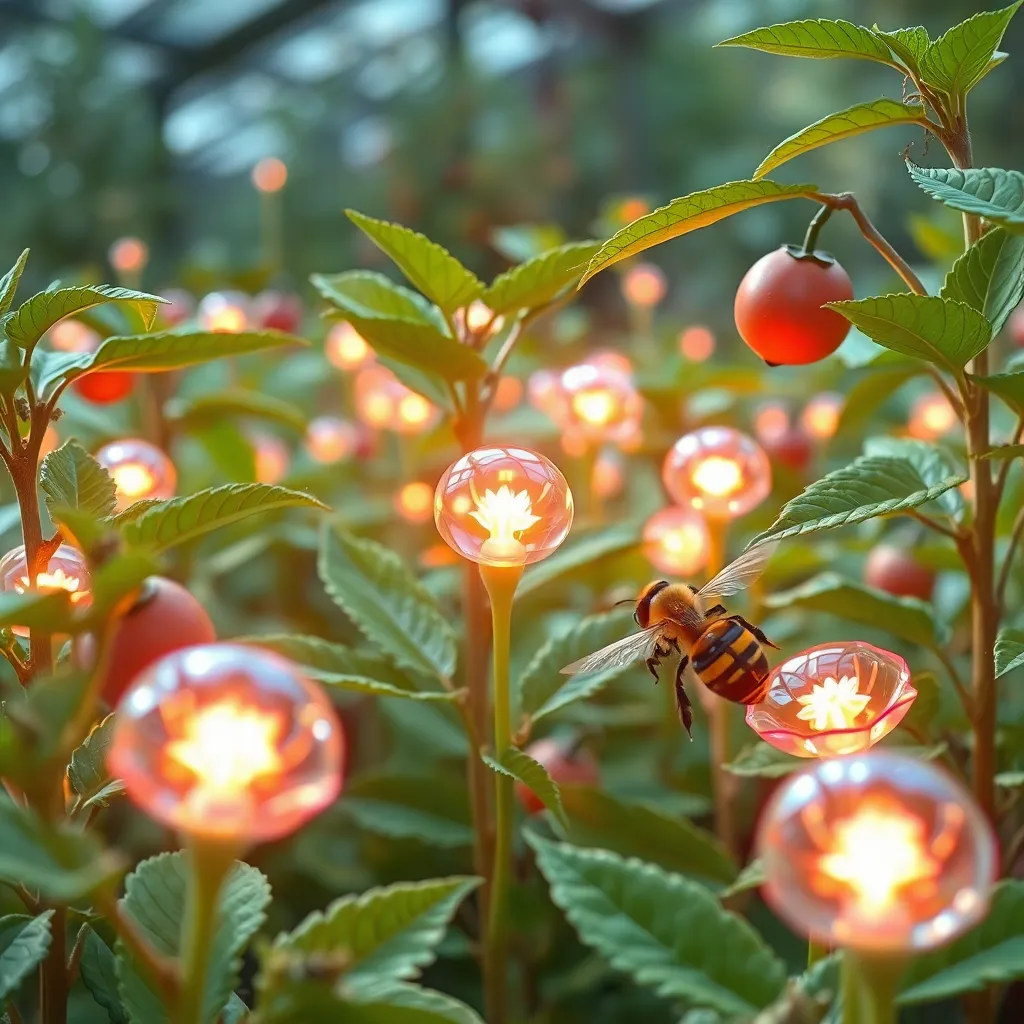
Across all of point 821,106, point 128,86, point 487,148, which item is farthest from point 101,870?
point 821,106

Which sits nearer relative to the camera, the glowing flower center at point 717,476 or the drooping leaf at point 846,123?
the drooping leaf at point 846,123

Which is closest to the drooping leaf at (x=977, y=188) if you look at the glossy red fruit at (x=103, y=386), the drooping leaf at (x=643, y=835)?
the drooping leaf at (x=643, y=835)

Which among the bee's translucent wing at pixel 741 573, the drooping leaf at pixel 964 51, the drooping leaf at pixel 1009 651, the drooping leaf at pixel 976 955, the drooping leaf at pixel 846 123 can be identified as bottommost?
the drooping leaf at pixel 976 955

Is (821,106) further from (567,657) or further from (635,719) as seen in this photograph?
(567,657)

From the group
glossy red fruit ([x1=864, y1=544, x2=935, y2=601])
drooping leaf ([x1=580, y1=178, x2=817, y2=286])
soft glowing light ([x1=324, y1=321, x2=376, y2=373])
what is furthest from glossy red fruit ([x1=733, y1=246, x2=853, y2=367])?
soft glowing light ([x1=324, y1=321, x2=376, y2=373])

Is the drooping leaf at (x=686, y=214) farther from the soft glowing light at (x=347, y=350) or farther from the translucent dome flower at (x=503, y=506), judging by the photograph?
the soft glowing light at (x=347, y=350)

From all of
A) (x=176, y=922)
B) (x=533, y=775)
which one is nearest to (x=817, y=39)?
(x=533, y=775)

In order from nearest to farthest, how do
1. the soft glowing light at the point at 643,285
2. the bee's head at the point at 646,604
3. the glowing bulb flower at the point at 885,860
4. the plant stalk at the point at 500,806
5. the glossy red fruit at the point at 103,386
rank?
the glowing bulb flower at the point at 885,860 < the plant stalk at the point at 500,806 < the bee's head at the point at 646,604 < the glossy red fruit at the point at 103,386 < the soft glowing light at the point at 643,285

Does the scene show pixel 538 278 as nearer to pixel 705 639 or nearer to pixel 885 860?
pixel 705 639
